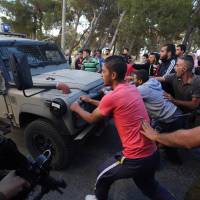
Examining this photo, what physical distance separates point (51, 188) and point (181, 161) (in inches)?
112

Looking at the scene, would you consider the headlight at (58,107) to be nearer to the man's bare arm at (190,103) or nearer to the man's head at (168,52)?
the man's bare arm at (190,103)

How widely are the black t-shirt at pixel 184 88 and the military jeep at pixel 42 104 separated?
3.77 feet

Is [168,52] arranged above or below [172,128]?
above

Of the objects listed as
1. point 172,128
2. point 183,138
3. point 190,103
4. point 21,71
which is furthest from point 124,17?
point 183,138

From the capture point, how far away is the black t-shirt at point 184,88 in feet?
13.1

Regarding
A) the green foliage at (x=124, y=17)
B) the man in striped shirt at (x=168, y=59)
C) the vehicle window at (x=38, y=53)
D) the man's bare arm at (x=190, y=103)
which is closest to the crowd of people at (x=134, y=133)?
the man's bare arm at (x=190, y=103)

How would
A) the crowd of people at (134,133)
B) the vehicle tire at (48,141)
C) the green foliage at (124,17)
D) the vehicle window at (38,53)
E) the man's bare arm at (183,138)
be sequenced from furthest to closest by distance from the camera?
the green foliage at (124,17)
the vehicle window at (38,53)
the vehicle tire at (48,141)
the crowd of people at (134,133)
the man's bare arm at (183,138)

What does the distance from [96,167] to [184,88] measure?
1780 mm

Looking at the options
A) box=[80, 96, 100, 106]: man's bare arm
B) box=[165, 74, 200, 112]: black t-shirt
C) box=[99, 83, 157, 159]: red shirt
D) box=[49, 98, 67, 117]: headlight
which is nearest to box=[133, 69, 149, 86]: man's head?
box=[165, 74, 200, 112]: black t-shirt

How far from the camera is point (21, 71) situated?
3.28m

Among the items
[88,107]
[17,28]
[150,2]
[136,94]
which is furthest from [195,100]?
[17,28]

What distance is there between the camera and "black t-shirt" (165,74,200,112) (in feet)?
13.1

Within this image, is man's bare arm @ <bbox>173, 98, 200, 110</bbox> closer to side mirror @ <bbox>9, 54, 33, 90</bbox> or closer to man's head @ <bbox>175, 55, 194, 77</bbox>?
man's head @ <bbox>175, 55, 194, 77</bbox>

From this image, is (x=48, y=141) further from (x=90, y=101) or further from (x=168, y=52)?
(x=168, y=52)
